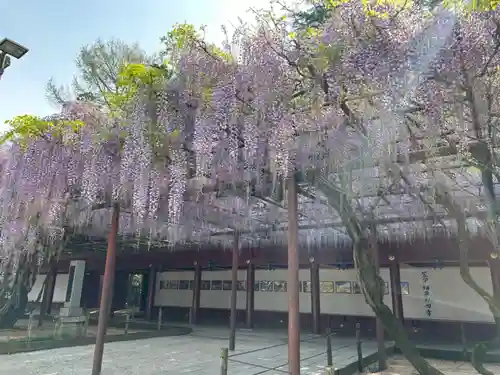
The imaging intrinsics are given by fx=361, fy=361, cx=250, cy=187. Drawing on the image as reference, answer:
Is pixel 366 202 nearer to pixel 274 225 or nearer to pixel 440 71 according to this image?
pixel 274 225

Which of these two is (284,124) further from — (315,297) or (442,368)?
(315,297)

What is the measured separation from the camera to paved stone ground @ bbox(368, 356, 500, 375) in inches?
232

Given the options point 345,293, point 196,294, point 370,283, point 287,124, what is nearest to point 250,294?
point 196,294

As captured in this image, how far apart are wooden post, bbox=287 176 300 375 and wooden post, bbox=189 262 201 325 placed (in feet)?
32.5

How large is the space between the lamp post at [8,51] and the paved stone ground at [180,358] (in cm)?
414

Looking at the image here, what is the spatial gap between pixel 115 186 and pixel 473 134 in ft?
13.9

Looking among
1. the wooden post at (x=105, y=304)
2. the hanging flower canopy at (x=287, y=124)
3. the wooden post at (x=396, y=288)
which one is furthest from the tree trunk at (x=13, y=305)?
the wooden post at (x=396, y=288)

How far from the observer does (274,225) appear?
29.5ft

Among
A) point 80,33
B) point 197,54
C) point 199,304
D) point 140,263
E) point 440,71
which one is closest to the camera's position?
point 440,71

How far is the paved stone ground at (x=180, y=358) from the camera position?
5.47 meters

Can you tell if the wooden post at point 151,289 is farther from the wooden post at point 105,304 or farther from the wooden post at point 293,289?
the wooden post at point 293,289

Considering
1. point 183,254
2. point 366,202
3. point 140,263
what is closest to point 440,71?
point 366,202

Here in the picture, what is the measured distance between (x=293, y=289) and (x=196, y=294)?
404 inches

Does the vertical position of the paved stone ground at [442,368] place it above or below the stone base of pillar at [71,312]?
below
